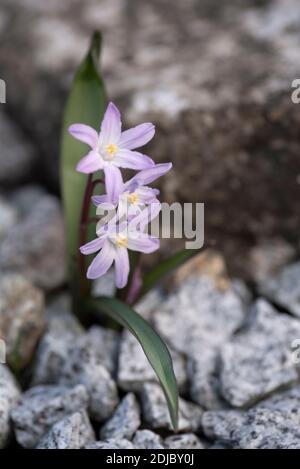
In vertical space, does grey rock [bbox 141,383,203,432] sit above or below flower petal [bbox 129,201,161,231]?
below

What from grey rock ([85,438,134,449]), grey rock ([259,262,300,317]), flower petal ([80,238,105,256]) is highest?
flower petal ([80,238,105,256])

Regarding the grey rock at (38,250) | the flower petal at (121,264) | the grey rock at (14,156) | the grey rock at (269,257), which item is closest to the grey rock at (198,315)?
the grey rock at (269,257)

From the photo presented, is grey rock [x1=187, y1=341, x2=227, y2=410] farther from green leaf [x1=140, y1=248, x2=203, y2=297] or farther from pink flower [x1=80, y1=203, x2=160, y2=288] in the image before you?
pink flower [x1=80, y1=203, x2=160, y2=288]

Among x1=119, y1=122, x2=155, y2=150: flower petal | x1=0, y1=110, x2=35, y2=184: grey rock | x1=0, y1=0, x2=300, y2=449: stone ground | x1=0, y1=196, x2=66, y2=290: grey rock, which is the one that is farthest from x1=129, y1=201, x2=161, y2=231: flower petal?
x1=0, y1=110, x2=35, y2=184: grey rock

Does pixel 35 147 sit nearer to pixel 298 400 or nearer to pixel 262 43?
pixel 262 43

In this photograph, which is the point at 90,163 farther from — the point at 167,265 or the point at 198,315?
the point at 198,315

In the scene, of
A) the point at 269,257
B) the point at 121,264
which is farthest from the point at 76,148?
→ the point at 269,257
